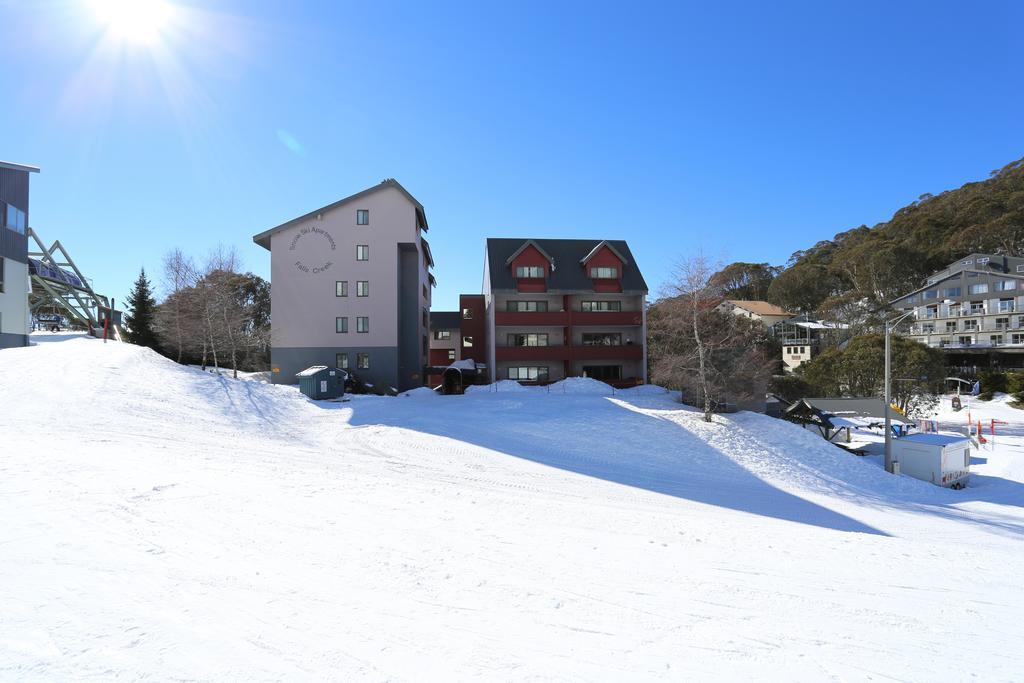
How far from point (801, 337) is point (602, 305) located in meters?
48.2

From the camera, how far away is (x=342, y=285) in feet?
116

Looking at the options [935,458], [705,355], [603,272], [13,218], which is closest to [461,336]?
[603,272]

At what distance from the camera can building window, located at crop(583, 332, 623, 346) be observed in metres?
40.5

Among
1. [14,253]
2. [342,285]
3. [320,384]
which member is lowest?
[320,384]

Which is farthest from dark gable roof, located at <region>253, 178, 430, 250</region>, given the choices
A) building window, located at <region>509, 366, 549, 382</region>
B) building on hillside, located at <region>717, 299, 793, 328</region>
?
building on hillside, located at <region>717, 299, 793, 328</region>

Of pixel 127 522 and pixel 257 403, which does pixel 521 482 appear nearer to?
pixel 127 522

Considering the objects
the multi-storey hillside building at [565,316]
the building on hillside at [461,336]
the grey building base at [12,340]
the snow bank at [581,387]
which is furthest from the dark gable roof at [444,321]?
the grey building base at [12,340]

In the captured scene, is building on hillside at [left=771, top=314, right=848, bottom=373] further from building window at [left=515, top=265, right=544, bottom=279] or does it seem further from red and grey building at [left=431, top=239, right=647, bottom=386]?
building window at [left=515, top=265, right=544, bottom=279]

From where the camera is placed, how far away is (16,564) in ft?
17.3

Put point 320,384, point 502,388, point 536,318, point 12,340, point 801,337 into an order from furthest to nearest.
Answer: point 801,337 < point 536,318 < point 502,388 < point 320,384 < point 12,340

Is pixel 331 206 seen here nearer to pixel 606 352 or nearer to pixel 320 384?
pixel 320 384

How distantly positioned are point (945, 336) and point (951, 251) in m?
16.8

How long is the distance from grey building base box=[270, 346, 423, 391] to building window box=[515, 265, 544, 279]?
39.1 feet

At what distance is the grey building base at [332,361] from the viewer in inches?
1366
